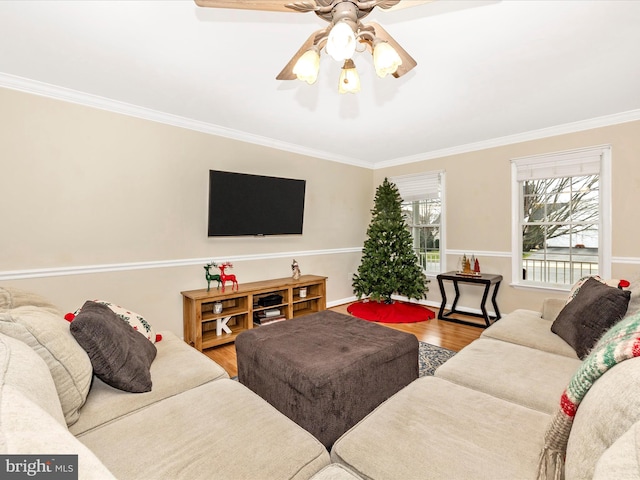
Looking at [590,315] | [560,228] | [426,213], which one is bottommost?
[590,315]

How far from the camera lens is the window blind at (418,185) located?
493 centimetres

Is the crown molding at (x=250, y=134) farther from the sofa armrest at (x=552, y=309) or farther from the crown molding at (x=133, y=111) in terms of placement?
the sofa armrest at (x=552, y=309)

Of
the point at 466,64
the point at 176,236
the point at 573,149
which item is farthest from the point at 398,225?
the point at 176,236

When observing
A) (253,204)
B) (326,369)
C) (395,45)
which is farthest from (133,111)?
(326,369)

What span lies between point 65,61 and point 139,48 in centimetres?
67

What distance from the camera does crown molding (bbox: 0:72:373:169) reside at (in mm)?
2566

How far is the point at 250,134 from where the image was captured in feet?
13.0

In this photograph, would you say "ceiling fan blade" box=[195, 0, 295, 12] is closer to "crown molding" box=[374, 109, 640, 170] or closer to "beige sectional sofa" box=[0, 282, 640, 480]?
"beige sectional sofa" box=[0, 282, 640, 480]

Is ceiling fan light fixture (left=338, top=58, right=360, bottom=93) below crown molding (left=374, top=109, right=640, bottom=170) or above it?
below

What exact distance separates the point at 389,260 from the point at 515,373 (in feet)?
10.4

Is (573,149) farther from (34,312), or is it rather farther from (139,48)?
(34,312)

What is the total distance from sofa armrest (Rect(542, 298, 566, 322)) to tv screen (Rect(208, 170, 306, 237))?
2.99 metres

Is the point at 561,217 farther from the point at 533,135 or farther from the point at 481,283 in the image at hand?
the point at 481,283

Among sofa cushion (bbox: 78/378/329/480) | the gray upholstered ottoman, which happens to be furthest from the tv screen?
sofa cushion (bbox: 78/378/329/480)
